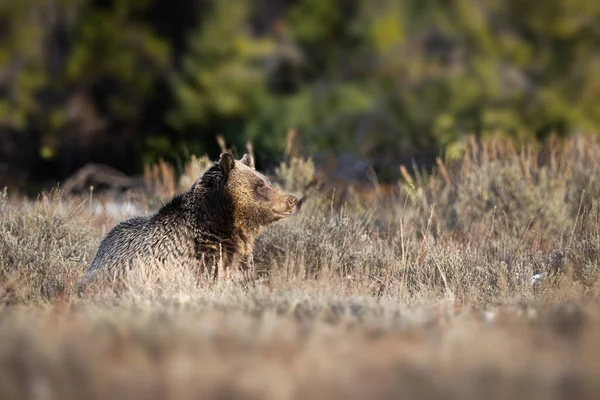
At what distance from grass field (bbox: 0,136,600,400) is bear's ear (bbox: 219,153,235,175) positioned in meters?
1.07

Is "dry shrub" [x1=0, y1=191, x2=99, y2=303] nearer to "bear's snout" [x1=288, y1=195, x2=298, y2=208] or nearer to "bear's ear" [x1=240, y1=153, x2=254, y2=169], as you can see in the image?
"bear's ear" [x1=240, y1=153, x2=254, y2=169]

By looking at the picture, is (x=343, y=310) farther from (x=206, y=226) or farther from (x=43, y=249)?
(x=43, y=249)

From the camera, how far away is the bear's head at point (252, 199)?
858 cm

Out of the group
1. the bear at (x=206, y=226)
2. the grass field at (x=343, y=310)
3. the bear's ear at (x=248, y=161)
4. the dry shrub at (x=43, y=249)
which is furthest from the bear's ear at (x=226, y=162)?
the dry shrub at (x=43, y=249)

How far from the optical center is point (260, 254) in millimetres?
9805

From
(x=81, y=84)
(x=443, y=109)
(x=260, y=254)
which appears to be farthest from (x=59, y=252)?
(x=81, y=84)

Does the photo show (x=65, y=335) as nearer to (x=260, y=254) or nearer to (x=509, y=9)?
(x=260, y=254)

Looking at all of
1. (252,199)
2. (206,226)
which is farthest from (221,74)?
(206,226)

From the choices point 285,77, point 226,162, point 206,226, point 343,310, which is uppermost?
point 285,77

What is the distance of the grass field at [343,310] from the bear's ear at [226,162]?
1067mm

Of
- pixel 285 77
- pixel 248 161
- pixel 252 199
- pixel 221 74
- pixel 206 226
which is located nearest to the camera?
pixel 206 226

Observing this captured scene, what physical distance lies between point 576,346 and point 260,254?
5393 mm

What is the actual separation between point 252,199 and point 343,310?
2.84 meters

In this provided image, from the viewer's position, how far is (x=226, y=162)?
848 centimetres
